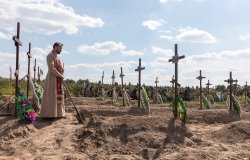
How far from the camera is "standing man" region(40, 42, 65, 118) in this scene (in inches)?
396

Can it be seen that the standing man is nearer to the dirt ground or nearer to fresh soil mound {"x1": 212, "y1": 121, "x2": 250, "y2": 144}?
the dirt ground

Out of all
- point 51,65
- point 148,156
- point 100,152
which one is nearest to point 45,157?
point 100,152

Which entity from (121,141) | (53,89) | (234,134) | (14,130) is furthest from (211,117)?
(14,130)

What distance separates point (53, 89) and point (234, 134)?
4.16 meters

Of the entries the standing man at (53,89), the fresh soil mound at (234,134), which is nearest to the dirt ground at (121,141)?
the fresh soil mound at (234,134)

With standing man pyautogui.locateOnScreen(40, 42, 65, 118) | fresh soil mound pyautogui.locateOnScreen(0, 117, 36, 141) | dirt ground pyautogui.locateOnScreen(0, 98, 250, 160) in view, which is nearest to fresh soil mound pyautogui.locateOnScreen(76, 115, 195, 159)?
dirt ground pyautogui.locateOnScreen(0, 98, 250, 160)

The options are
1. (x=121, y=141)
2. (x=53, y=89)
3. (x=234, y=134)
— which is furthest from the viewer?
(x=53, y=89)

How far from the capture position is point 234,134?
30.7 feet

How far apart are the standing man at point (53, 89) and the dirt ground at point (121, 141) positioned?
0.35 meters

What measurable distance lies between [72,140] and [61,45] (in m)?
2.69

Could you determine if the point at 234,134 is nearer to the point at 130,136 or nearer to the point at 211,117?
the point at 130,136

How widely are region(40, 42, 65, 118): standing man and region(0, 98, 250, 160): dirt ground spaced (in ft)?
1.16

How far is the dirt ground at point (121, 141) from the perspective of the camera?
25.0 feet

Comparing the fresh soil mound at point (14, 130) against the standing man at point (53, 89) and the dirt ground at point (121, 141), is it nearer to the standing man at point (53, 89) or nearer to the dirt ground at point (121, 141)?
the dirt ground at point (121, 141)
